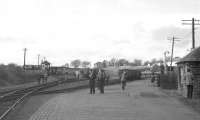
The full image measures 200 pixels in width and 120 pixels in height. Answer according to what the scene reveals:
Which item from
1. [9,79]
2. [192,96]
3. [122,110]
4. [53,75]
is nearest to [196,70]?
[192,96]

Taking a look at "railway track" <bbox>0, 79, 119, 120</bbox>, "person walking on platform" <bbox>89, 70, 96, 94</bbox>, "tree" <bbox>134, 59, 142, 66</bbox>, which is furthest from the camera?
"tree" <bbox>134, 59, 142, 66</bbox>

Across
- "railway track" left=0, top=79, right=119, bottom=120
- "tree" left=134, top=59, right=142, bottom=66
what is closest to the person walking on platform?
"railway track" left=0, top=79, right=119, bottom=120

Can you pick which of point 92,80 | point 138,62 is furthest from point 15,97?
point 138,62

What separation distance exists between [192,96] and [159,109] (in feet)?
17.5

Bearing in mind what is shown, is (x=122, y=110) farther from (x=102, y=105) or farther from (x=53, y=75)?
(x=53, y=75)

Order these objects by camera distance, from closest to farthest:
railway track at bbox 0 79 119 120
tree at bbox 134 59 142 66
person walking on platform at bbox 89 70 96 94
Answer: railway track at bbox 0 79 119 120
person walking on platform at bbox 89 70 96 94
tree at bbox 134 59 142 66

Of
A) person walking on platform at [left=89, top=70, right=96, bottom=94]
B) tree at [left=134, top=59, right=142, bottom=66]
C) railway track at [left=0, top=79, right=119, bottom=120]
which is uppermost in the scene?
tree at [left=134, top=59, right=142, bottom=66]

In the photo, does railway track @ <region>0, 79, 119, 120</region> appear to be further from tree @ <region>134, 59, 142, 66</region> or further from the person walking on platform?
tree @ <region>134, 59, 142, 66</region>

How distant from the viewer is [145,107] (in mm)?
15797

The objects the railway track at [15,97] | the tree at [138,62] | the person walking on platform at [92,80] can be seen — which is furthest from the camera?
the tree at [138,62]

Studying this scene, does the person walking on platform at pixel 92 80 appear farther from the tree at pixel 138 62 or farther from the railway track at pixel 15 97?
the tree at pixel 138 62

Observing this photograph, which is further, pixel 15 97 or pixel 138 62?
pixel 138 62

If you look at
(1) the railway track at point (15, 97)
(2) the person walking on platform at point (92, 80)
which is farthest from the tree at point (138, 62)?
(2) the person walking on platform at point (92, 80)

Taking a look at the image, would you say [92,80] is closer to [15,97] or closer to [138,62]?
[15,97]
